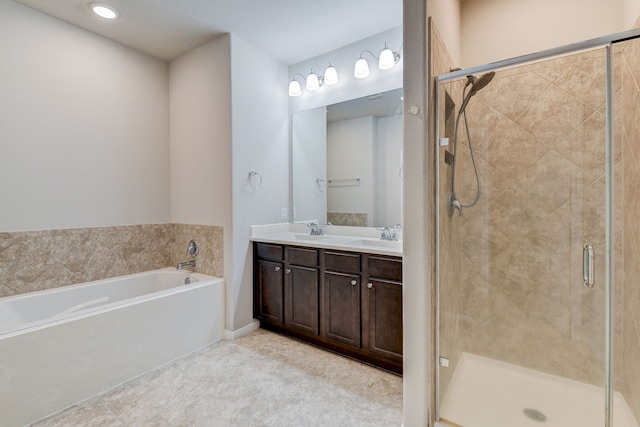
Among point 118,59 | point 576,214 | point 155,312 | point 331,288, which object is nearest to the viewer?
point 576,214

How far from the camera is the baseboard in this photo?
108 inches

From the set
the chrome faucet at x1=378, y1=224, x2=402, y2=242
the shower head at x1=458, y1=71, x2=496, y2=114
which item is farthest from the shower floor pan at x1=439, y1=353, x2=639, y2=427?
the shower head at x1=458, y1=71, x2=496, y2=114

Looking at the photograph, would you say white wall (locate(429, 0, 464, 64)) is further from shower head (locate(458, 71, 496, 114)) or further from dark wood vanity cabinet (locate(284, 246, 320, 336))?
dark wood vanity cabinet (locate(284, 246, 320, 336))

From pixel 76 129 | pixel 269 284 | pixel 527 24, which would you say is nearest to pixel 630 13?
pixel 527 24

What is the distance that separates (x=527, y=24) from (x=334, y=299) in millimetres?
2416

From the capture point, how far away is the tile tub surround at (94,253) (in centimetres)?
227

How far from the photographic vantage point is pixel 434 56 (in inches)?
63.9

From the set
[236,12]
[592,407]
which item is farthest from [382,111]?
[592,407]

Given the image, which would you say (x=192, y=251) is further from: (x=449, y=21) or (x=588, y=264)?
(x=588, y=264)

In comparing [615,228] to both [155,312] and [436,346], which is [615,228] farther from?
[155,312]

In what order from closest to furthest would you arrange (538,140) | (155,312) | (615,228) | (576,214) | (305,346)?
(615,228)
(576,214)
(538,140)
(155,312)
(305,346)

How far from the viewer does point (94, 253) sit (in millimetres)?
2695

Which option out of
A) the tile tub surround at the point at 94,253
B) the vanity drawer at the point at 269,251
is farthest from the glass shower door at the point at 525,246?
the tile tub surround at the point at 94,253

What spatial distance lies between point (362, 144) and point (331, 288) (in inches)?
54.2
